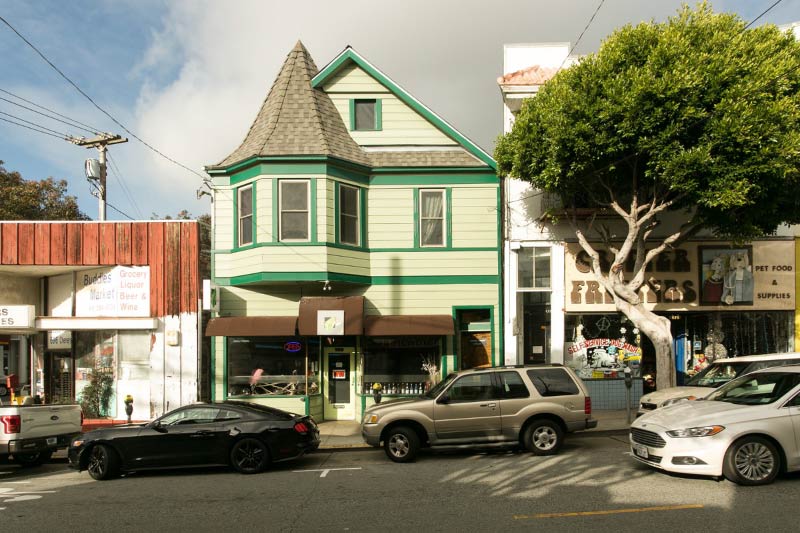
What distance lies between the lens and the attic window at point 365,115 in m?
17.6

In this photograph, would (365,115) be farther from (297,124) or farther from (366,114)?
(297,124)

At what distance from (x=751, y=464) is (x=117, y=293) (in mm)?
15037

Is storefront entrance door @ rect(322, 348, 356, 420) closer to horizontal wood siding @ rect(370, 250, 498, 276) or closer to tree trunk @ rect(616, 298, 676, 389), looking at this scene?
horizontal wood siding @ rect(370, 250, 498, 276)

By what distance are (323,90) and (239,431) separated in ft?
34.5

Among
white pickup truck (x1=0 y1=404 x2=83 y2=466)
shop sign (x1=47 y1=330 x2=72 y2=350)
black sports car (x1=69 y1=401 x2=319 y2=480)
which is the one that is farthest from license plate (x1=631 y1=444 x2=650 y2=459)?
shop sign (x1=47 y1=330 x2=72 y2=350)

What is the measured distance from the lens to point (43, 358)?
1750 centimetres

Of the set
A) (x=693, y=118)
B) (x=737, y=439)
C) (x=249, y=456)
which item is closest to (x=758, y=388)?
(x=737, y=439)

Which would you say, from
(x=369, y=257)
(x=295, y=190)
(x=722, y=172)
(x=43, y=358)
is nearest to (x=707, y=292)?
(x=722, y=172)

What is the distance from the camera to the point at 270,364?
16.6m

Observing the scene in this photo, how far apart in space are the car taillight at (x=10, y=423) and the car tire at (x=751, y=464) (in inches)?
459

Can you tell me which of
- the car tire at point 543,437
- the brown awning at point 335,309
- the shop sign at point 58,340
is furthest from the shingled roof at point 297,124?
the car tire at point 543,437

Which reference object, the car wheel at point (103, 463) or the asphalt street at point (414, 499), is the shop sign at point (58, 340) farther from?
the car wheel at point (103, 463)

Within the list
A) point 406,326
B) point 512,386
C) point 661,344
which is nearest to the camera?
point 512,386

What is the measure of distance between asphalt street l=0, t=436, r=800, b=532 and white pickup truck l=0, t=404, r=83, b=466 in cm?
60
